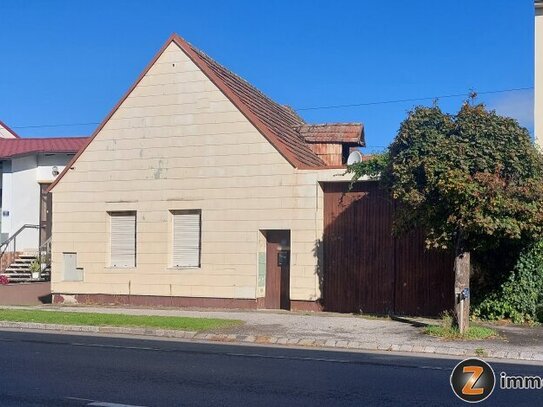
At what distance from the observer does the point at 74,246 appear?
74.2 feet

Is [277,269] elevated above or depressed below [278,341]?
above

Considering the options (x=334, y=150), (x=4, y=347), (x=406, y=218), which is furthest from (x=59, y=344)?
(x=334, y=150)

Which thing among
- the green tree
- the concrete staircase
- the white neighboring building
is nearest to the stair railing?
the white neighboring building

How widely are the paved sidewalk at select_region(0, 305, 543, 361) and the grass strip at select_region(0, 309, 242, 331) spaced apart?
0.85 ft

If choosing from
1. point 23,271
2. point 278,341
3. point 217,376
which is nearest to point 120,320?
point 278,341

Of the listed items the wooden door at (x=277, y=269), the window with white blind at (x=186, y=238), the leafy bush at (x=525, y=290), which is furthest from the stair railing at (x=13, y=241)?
the leafy bush at (x=525, y=290)

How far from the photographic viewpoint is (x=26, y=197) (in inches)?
1125

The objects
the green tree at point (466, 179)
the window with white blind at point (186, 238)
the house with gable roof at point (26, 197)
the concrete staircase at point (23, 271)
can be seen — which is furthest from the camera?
the house with gable roof at point (26, 197)

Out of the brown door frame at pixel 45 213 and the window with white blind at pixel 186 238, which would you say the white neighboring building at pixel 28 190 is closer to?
the brown door frame at pixel 45 213

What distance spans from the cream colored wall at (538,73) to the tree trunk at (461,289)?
7.58m

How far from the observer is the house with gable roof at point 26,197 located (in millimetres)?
28047

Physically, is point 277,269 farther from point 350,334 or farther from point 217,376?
point 217,376

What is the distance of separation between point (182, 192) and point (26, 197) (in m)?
10.3

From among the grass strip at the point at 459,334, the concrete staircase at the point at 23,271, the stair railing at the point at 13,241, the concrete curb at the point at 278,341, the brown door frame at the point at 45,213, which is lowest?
the concrete curb at the point at 278,341
